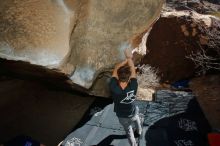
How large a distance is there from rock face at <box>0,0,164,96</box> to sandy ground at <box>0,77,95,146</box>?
5.76ft

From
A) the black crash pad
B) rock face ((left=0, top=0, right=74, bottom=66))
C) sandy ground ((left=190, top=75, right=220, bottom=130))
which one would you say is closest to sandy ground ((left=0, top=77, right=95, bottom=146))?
the black crash pad

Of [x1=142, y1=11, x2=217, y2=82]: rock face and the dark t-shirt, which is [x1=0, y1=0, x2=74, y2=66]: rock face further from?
[x1=142, y1=11, x2=217, y2=82]: rock face

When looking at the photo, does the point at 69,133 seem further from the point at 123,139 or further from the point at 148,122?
the point at 148,122

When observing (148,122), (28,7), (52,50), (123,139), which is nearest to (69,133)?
(123,139)

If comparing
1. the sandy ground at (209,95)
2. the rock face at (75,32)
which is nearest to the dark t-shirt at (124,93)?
the rock face at (75,32)

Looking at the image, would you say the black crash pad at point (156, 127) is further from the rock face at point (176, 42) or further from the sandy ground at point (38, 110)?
the rock face at point (176, 42)

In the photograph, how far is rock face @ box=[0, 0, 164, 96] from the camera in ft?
12.6

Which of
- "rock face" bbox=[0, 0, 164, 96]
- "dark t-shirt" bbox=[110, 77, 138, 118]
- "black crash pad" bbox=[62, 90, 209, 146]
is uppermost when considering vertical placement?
"rock face" bbox=[0, 0, 164, 96]

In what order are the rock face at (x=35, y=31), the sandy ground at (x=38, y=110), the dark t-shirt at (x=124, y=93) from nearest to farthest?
the rock face at (x=35, y=31)
the dark t-shirt at (x=124, y=93)
the sandy ground at (x=38, y=110)

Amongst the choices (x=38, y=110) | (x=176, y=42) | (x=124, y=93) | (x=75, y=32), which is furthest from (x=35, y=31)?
(x=176, y=42)

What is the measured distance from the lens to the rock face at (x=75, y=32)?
12.6 ft

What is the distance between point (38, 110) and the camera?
644cm

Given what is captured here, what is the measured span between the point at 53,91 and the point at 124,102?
7.76 feet

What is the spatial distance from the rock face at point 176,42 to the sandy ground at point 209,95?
0.56 meters
